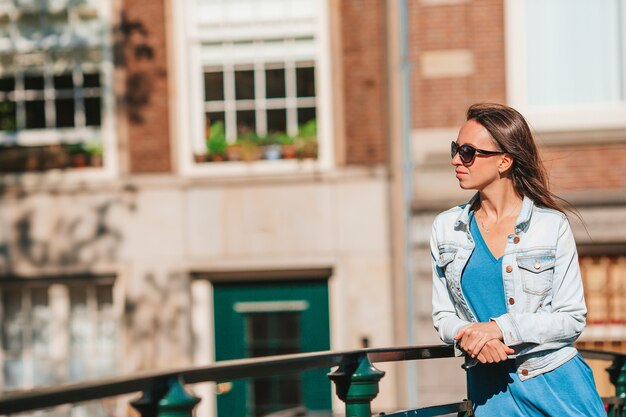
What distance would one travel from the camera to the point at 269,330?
12.4 m

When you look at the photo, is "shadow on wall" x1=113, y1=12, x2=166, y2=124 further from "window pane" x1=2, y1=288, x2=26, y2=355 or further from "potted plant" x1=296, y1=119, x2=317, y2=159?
"window pane" x1=2, y1=288, x2=26, y2=355

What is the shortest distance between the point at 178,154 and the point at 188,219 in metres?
0.76

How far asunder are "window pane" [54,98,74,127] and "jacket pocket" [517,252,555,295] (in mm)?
9911

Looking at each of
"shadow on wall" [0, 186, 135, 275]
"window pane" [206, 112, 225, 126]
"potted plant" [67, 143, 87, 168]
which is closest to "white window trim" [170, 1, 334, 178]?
"window pane" [206, 112, 225, 126]

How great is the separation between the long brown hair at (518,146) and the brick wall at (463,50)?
8.02 meters

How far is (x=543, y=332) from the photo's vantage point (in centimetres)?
311

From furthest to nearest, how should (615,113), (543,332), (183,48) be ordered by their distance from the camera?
(183,48), (615,113), (543,332)

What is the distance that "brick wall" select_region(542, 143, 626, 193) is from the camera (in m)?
11.1

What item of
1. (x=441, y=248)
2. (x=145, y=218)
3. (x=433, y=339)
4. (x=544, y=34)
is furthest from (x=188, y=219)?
(x=441, y=248)

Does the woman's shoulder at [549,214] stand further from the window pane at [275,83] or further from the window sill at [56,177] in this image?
the window sill at [56,177]

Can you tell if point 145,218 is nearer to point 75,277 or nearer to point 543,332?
point 75,277

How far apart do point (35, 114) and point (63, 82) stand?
499 millimetres

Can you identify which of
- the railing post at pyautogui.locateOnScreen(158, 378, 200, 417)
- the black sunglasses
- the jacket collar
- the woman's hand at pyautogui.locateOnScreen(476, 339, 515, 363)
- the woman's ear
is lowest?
the railing post at pyautogui.locateOnScreen(158, 378, 200, 417)

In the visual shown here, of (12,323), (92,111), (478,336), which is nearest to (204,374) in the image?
(478,336)
